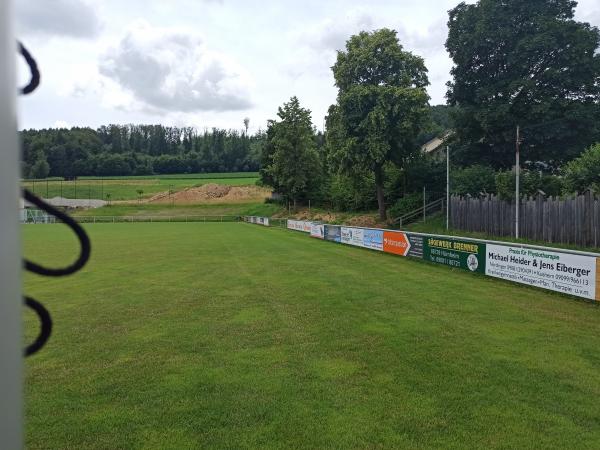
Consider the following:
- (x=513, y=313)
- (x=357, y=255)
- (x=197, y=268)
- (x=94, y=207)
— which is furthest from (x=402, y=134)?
(x=94, y=207)

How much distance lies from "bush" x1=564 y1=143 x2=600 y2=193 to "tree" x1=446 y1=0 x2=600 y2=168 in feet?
36.8

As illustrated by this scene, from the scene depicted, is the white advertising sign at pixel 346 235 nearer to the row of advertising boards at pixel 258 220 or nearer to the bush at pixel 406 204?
the bush at pixel 406 204

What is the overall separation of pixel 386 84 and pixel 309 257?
2234 cm

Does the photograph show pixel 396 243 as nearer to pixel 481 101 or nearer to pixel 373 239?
pixel 373 239

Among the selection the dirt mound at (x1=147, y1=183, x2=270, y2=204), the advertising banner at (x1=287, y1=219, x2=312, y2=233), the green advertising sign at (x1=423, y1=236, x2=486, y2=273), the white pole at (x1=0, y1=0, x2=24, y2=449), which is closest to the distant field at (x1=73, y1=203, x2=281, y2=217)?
the dirt mound at (x1=147, y1=183, x2=270, y2=204)

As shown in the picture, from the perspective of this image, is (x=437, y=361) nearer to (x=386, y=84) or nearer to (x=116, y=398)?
(x=116, y=398)

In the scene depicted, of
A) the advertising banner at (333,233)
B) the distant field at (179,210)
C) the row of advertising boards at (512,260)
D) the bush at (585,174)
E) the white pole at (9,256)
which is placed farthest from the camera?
the distant field at (179,210)

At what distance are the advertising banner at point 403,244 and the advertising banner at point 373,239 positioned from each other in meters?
0.52

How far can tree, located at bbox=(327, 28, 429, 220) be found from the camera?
127 feet

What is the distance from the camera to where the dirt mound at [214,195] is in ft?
315

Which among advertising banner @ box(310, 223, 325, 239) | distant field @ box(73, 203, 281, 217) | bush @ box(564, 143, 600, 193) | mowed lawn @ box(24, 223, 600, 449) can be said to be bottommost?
mowed lawn @ box(24, 223, 600, 449)

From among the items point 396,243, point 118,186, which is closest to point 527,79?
point 396,243

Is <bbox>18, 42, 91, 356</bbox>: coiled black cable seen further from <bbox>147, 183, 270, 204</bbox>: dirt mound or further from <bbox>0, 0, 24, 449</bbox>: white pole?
<bbox>147, 183, 270, 204</bbox>: dirt mound

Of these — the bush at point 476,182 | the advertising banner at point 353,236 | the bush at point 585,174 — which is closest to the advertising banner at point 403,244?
the advertising banner at point 353,236
